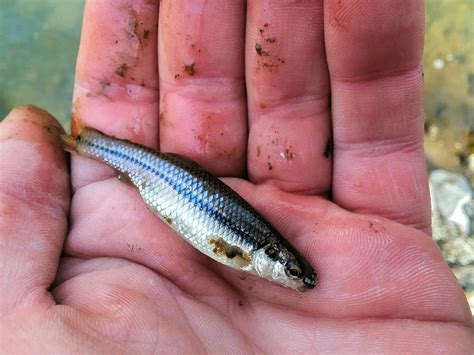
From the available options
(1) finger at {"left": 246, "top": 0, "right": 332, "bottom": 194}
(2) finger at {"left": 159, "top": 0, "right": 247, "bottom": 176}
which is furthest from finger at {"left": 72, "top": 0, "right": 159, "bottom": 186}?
(1) finger at {"left": 246, "top": 0, "right": 332, "bottom": 194}

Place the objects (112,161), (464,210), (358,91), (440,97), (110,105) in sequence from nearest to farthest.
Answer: (358,91)
(112,161)
(110,105)
(464,210)
(440,97)

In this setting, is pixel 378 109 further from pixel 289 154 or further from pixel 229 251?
pixel 229 251

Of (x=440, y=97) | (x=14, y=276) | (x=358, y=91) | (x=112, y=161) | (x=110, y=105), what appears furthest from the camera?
(x=440, y=97)

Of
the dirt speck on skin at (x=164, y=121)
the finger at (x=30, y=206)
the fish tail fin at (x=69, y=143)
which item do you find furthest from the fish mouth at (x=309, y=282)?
the fish tail fin at (x=69, y=143)

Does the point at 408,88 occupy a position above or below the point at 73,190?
above

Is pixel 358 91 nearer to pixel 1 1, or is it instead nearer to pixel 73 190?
pixel 73 190

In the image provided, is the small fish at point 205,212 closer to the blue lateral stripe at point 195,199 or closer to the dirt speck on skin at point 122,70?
the blue lateral stripe at point 195,199

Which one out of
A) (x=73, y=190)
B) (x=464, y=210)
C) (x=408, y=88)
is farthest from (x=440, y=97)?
(x=73, y=190)

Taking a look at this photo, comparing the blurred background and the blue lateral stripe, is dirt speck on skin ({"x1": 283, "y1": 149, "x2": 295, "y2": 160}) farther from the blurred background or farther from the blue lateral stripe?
the blurred background
